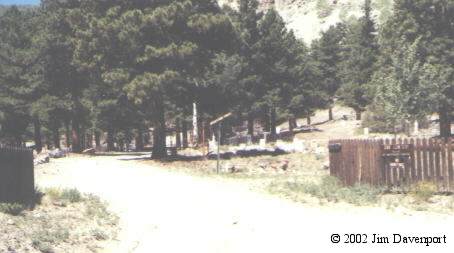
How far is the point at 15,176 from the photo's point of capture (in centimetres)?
1430

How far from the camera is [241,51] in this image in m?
53.3

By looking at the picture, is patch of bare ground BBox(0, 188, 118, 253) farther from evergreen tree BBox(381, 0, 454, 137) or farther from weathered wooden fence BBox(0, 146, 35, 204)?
evergreen tree BBox(381, 0, 454, 137)

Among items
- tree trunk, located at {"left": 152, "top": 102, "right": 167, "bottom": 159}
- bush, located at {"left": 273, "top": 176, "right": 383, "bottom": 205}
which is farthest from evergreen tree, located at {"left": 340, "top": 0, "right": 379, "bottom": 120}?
bush, located at {"left": 273, "top": 176, "right": 383, "bottom": 205}

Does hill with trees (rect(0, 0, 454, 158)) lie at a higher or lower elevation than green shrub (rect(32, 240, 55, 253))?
higher

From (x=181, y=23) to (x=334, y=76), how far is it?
2078 inches

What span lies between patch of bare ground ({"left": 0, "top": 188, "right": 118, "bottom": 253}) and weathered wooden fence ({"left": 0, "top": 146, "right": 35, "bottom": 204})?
51cm

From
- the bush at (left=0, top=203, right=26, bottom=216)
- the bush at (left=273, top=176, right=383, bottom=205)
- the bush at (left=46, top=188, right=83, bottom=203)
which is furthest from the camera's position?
the bush at (left=273, top=176, right=383, bottom=205)

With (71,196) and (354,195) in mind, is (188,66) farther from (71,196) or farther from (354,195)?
(354,195)

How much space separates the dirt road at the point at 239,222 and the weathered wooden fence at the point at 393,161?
2.75 metres

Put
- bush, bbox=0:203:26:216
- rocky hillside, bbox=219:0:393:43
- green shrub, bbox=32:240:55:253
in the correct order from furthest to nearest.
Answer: rocky hillside, bbox=219:0:393:43 < bush, bbox=0:203:26:216 < green shrub, bbox=32:240:55:253

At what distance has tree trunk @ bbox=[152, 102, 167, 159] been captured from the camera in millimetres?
35156

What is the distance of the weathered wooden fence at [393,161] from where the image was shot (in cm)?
1677

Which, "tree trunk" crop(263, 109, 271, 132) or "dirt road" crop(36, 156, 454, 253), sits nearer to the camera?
"dirt road" crop(36, 156, 454, 253)

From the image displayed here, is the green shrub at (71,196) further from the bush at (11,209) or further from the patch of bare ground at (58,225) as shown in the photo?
the bush at (11,209)
